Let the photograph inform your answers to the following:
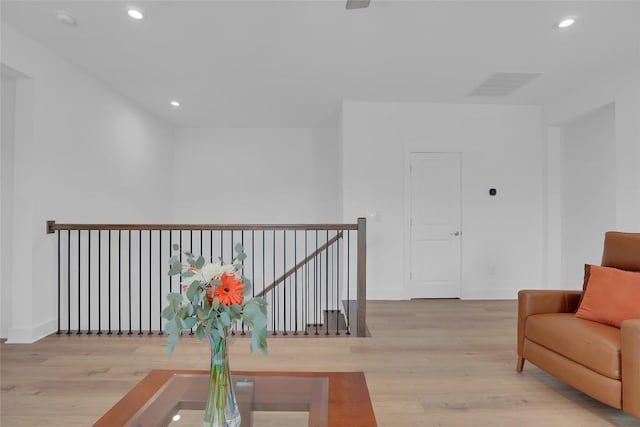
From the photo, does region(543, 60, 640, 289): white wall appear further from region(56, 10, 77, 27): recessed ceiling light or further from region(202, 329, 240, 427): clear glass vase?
region(56, 10, 77, 27): recessed ceiling light

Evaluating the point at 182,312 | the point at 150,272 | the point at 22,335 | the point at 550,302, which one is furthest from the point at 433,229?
the point at 22,335

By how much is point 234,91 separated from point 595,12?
3.45 m

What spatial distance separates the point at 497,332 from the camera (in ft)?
11.7

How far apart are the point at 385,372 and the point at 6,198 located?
3556 mm

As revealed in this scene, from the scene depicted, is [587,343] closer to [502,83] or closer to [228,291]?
Answer: [228,291]

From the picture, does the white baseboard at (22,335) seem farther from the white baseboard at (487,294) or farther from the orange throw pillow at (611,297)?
the white baseboard at (487,294)

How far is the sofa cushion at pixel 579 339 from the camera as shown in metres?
1.98

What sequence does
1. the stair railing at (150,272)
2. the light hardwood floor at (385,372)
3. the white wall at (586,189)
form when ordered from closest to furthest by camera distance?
the light hardwood floor at (385,372)
the stair railing at (150,272)
the white wall at (586,189)

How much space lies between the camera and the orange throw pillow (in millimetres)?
2188

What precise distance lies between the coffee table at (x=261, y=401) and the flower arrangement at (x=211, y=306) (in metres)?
0.38

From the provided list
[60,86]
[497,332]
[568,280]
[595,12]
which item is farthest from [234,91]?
[568,280]

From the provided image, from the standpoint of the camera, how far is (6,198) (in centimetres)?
333

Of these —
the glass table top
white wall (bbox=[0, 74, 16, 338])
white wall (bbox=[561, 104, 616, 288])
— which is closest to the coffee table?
the glass table top

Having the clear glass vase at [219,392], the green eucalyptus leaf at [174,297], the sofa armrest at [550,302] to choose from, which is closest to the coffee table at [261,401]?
the clear glass vase at [219,392]
